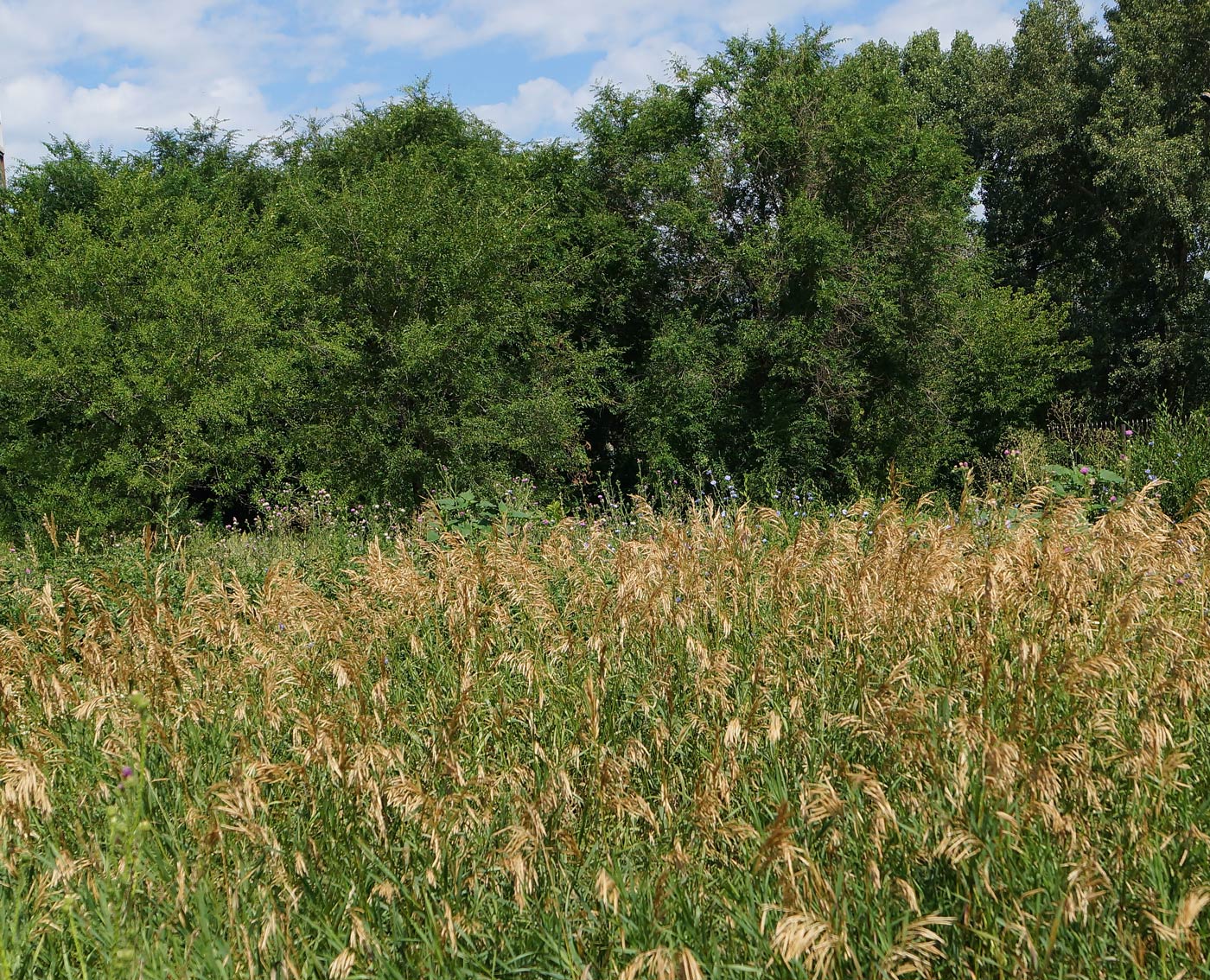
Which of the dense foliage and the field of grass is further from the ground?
the dense foliage

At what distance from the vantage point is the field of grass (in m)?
2.16

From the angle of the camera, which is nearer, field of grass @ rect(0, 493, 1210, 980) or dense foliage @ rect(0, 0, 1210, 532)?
field of grass @ rect(0, 493, 1210, 980)

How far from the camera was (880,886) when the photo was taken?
229 cm

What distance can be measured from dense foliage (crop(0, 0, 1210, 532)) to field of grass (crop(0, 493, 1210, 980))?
32.1ft

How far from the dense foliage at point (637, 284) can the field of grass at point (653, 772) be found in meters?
9.79

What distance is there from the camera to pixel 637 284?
20.9 meters

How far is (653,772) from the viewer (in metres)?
3.17

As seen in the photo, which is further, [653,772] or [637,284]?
[637,284]

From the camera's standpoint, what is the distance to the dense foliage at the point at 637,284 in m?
13.5

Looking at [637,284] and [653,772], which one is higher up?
[637,284]

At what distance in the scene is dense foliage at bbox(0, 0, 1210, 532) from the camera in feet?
44.3

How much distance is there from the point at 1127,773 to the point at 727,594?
1896mm

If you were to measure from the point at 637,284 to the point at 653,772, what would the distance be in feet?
60.5

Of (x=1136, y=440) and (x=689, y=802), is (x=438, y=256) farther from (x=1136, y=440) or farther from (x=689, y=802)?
(x=689, y=802)
